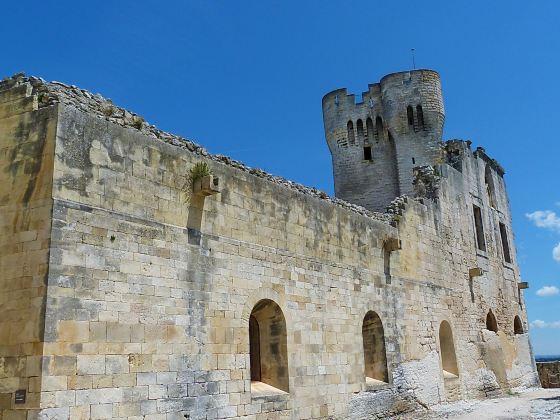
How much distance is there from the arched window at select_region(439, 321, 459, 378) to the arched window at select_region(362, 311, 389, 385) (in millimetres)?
3659

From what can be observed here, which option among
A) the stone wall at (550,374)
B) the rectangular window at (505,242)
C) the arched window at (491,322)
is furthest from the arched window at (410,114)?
the stone wall at (550,374)

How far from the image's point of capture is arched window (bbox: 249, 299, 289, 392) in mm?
10008

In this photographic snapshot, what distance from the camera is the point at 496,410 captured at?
1386cm

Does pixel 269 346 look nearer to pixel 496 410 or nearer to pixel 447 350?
pixel 496 410

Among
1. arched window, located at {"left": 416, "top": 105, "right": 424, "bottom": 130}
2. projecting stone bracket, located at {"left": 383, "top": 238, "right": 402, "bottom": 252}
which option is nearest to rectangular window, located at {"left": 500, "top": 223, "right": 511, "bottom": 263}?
arched window, located at {"left": 416, "top": 105, "right": 424, "bottom": 130}

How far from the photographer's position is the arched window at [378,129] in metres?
28.7

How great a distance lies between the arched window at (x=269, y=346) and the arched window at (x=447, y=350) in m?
6.98

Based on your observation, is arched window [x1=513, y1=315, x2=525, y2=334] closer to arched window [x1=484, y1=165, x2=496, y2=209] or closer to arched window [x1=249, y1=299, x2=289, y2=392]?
arched window [x1=484, y1=165, x2=496, y2=209]

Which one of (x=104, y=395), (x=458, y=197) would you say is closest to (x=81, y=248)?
(x=104, y=395)

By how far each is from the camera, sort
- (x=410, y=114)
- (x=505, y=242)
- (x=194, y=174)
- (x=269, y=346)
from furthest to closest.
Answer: (x=410, y=114) → (x=505, y=242) → (x=269, y=346) → (x=194, y=174)

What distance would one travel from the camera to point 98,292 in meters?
7.27

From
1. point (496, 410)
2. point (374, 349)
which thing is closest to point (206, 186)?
point (374, 349)

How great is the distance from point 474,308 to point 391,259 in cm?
534

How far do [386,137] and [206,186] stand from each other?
68.6ft
